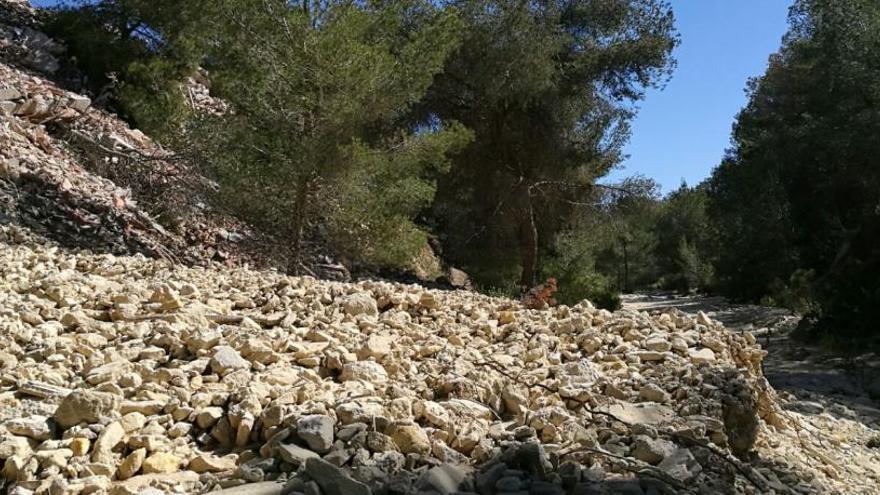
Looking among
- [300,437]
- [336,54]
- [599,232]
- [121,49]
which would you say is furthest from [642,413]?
[121,49]

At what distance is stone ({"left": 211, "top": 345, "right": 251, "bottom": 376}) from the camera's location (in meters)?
3.30

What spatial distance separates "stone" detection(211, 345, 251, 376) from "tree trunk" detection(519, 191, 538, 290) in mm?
10031

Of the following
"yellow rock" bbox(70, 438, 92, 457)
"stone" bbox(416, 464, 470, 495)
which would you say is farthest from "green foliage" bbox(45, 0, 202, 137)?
"stone" bbox(416, 464, 470, 495)

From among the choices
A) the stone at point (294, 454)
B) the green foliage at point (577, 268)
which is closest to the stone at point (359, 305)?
the stone at point (294, 454)

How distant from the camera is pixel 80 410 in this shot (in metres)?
2.71

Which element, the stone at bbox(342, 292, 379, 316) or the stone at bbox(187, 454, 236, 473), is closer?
the stone at bbox(187, 454, 236, 473)

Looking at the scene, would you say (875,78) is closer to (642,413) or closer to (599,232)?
(599,232)

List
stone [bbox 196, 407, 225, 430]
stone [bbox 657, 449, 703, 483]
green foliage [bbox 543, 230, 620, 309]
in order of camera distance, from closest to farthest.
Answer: stone [bbox 196, 407, 225, 430] < stone [bbox 657, 449, 703, 483] < green foliage [bbox 543, 230, 620, 309]

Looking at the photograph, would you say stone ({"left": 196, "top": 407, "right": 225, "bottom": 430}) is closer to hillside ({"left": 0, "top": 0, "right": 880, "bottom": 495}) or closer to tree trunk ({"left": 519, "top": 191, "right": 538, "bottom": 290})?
hillside ({"left": 0, "top": 0, "right": 880, "bottom": 495})

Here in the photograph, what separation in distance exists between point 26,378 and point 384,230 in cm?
606

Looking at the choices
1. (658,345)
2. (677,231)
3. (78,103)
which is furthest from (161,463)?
(677,231)

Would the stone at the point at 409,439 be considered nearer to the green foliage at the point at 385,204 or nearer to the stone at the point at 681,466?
the stone at the point at 681,466

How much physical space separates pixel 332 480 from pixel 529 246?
37.5 ft

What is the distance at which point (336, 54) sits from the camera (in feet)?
24.7
